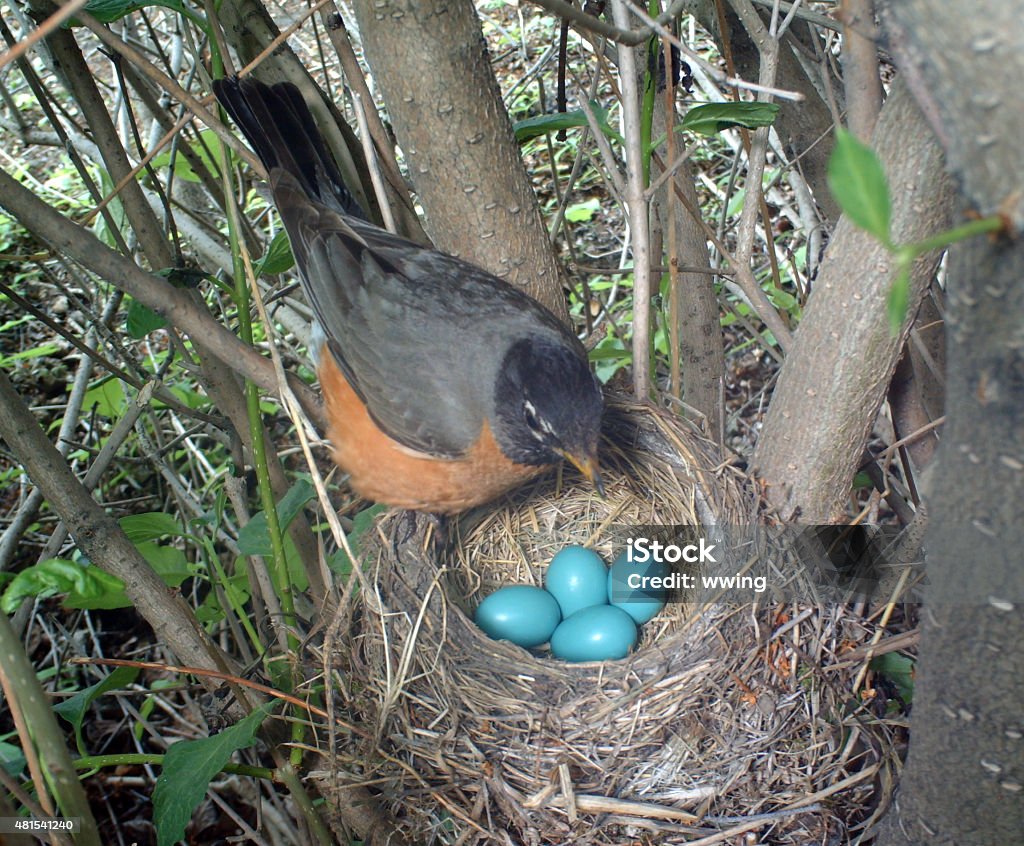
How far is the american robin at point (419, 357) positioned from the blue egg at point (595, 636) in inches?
17.9

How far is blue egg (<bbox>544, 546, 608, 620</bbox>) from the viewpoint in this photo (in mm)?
2707

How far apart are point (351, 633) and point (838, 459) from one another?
131cm

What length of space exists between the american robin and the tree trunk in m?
1.17

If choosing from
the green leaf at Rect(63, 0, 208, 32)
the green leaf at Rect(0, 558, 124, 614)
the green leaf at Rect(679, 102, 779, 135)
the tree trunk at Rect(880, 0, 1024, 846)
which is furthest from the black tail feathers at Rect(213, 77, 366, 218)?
the tree trunk at Rect(880, 0, 1024, 846)

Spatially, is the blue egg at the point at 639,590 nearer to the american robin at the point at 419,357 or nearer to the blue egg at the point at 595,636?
the blue egg at the point at 595,636

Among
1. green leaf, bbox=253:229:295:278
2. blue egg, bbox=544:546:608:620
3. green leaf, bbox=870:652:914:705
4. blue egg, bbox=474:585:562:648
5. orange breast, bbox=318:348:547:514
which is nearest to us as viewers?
green leaf, bbox=870:652:914:705

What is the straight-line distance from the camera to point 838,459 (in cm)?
193

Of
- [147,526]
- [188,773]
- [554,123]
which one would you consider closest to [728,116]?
[554,123]

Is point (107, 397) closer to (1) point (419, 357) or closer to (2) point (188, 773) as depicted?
(1) point (419, 357)

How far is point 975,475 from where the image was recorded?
0.98 m

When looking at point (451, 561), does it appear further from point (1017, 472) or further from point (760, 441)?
point (1017, 472)

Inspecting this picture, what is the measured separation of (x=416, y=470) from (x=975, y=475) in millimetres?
1653

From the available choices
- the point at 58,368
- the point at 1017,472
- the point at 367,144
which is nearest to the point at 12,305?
the point at 58,368

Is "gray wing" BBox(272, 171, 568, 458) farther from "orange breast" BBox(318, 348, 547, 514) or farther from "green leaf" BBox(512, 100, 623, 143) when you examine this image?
"green leaf" BBox(512, 100, 623, 143)
